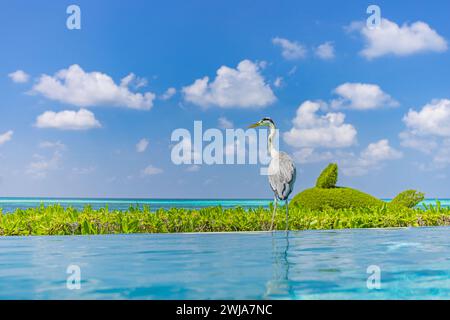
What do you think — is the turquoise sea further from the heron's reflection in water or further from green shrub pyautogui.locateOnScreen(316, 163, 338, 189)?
green shrub pyautogui.locateOnScreen(316, 163, 338, 189)

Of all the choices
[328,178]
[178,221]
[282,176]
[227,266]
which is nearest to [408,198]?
[328,178]

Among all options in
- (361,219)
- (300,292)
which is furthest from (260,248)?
(361,219)

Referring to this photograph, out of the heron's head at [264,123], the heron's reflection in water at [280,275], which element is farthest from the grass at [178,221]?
the heron's reflection in water at [280,275]

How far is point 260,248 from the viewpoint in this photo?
28.3 ft

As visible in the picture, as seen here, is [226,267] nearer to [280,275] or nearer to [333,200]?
[280,275]

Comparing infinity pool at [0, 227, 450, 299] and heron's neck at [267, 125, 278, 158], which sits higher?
heron's neck at [267, 125, 278, 158]

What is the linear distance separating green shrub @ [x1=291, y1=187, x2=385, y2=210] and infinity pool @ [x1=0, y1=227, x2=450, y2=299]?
488cm

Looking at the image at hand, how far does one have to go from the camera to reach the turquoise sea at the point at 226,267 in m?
5.18

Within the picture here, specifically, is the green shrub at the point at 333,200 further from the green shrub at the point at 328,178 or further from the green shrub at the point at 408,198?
the green shrub at the point at 408,198

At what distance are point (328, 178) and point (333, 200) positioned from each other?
0.93 m

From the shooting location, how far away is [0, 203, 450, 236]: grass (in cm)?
1142

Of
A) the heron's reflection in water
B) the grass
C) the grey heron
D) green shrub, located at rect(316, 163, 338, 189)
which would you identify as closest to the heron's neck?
the grey heron

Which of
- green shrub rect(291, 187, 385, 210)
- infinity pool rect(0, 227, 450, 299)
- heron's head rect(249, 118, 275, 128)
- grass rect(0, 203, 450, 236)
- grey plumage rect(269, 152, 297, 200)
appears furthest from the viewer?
green shrub rect(291, 187, 385, 210)
